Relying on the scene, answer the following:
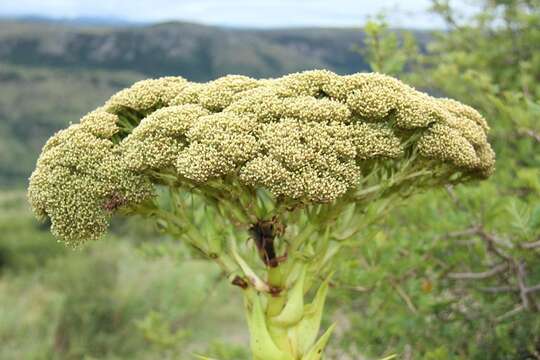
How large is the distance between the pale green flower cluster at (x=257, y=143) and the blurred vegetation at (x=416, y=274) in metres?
0.64

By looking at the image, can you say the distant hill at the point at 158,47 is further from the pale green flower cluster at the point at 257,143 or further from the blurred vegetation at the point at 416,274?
the pale green flower cluster at the point at 257,143

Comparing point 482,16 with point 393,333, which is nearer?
point 393,333

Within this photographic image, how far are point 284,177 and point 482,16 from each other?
5.09m

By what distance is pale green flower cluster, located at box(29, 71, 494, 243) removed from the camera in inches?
88.8

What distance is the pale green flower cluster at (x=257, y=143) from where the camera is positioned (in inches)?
88.8

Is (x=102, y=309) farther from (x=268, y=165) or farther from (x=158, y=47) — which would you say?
(x=158, y=47)

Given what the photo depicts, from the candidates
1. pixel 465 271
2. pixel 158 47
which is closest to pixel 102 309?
pixel 465 271

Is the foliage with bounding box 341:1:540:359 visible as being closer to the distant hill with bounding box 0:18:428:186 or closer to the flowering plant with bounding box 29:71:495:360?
the flowering plant with bounding box 29:71:495:360

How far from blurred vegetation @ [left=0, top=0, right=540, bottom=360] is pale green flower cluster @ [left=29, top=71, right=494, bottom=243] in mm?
639

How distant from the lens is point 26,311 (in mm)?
12797

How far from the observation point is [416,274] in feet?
12.6

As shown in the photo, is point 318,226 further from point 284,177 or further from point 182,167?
point 182,167

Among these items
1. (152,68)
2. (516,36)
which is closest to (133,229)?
(516,36)

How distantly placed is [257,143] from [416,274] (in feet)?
6.56
